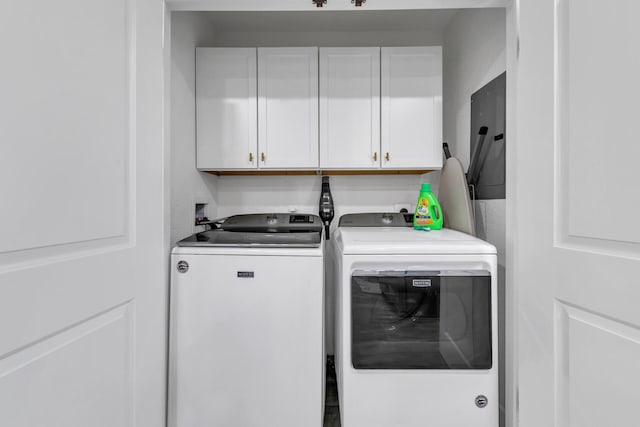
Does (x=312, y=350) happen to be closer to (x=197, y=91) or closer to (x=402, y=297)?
(x=402, y=297)

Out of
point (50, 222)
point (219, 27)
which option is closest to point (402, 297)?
point (50, 222)

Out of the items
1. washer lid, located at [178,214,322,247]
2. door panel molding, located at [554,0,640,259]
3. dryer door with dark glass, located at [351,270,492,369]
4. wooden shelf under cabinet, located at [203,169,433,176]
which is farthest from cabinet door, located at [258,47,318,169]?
door panel molding, located at [554,0,640,259]

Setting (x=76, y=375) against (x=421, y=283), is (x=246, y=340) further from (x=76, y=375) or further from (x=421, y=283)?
(x=421, y=283)

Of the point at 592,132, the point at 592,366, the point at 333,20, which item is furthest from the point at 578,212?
the point at 333,20

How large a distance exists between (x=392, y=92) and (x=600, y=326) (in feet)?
5.08

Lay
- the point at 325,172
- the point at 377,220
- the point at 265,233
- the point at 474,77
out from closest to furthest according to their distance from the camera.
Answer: the point at 265,233
the point at 474,77
the point at 377,220
the point at 325,172

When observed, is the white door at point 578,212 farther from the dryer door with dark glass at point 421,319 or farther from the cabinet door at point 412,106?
the cabinet door at point 412,106

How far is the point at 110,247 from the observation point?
90 cm

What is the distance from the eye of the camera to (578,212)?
84 cm

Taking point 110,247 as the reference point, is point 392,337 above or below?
below

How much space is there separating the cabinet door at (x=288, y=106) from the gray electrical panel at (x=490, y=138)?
0.97 metres

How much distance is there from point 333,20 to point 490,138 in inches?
52.6

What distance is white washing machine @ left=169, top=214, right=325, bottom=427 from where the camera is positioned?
1.33 m

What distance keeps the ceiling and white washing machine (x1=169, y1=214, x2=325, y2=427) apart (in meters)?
1.67
